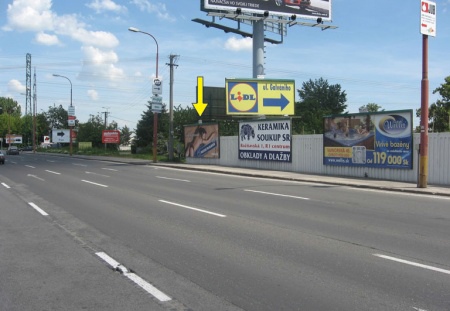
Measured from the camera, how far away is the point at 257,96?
35.5m

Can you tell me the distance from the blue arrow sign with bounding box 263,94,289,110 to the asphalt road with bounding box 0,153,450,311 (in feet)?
74.8

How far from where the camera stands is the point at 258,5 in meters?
38.1

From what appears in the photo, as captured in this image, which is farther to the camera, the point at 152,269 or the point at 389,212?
the point at 389,212

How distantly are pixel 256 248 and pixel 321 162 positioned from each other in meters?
16.8

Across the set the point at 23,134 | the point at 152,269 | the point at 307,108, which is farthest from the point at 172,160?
the point at 23,134

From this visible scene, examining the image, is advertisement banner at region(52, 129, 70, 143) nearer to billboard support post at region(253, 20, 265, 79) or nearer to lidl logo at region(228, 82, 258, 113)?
billboard support post at region(253, 20, 265, 79)

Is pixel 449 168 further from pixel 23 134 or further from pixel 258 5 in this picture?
pixel 23 134

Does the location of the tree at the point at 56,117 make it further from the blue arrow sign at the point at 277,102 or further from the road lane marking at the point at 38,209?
the road lane marking at the point at 38,209

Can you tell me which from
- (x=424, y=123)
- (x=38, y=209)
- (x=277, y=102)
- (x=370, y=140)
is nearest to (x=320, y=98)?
(x=277, y=102)

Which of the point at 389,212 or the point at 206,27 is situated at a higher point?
the point at 206,27

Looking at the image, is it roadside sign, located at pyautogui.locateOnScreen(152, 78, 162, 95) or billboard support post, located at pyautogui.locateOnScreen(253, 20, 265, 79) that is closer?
Result: roadside sign, located at pyautogui.locateOnScreen(152, 78, 162, 95)

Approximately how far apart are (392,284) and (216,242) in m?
3.11

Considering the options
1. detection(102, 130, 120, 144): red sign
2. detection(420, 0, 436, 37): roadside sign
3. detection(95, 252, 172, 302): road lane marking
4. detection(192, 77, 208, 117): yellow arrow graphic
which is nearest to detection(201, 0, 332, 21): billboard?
detection(192, 77, 208, 117): yellow arrow graphic

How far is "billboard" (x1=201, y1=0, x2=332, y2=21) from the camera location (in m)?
36.8
